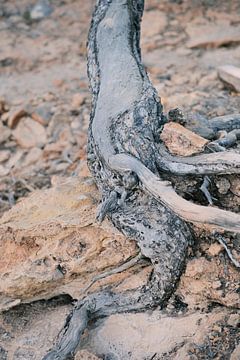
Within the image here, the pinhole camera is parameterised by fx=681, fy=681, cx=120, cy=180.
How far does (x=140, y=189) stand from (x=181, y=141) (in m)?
0.40

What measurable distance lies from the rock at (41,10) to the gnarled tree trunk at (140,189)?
3.52 m

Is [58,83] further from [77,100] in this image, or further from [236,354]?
[236,354]

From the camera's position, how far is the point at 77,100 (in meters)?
5.73

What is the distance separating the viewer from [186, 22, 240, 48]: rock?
6309 mm

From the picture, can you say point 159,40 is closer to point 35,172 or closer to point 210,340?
point 35,172

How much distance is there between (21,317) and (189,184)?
3.73 feet

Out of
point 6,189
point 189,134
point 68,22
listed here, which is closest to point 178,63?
point 68,22

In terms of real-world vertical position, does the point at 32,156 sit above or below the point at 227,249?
below

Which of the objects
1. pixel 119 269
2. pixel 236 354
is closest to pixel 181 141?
pixel 119 269

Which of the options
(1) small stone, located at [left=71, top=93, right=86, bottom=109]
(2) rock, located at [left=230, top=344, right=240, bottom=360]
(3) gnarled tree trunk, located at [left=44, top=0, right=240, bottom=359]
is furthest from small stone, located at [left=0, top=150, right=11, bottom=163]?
(2) rock, located at [left=230, top=344, right=240, bottom=360]

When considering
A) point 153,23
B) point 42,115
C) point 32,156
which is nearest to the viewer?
point 32,156

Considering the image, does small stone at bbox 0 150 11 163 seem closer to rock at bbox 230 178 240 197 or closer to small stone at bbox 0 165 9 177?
small stone at bbox 0 165 9 177

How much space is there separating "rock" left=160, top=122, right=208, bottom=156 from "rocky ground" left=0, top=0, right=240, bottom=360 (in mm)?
211

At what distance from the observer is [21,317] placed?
3.62m
